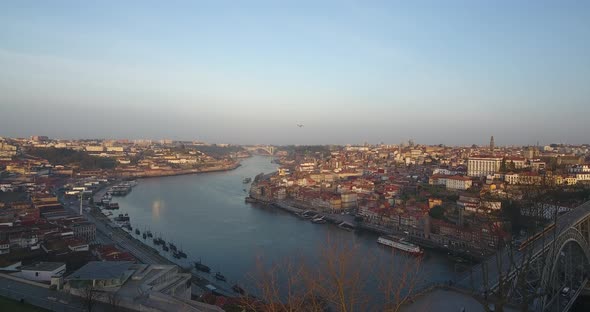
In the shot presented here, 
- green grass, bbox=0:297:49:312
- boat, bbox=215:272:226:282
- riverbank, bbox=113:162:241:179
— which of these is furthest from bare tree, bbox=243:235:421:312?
riverbank, bbox=113:162:241:179

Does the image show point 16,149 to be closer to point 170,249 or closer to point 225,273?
point 170,249

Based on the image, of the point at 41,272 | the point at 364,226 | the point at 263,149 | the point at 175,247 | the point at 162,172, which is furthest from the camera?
the point at 263,149

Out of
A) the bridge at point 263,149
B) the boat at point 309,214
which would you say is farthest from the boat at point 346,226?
the bridge at point 263,149

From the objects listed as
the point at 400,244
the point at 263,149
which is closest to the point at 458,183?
the point at 400,244

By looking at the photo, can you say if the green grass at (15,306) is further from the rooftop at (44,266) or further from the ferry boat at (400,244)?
the ferry boat at (400,244)

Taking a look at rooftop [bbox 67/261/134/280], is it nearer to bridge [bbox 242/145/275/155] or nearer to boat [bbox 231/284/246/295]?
boat [bbox 231/284/246/295]

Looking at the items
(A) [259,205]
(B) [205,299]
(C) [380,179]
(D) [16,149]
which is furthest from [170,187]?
(B) [205,299]

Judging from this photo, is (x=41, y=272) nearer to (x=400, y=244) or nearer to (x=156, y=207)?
(x=400, y=244)
